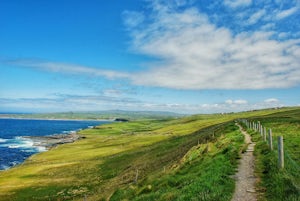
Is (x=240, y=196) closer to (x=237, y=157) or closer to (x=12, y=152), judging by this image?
(x=237, y=157)

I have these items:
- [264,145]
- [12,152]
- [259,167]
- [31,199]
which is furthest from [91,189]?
[12,152]

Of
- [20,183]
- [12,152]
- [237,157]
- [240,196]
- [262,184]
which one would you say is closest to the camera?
[240,196]

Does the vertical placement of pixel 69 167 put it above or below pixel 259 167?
below

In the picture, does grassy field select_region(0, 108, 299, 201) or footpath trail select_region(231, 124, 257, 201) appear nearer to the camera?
footpath trail select_region(231, 124, 257, 201)

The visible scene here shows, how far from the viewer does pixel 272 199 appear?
15.2 metres

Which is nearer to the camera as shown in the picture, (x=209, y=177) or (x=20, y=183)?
(x=209, y=177)

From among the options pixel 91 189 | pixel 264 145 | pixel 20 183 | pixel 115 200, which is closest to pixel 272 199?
pixel 264 145

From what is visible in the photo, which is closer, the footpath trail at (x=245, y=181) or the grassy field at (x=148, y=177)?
the footpath trail at (x=245, y=181)

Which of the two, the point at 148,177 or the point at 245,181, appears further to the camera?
the point at 148,177

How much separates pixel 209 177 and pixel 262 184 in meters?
3.53

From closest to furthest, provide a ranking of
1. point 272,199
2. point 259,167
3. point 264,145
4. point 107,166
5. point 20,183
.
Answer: point 272,199 < point 259,167 < point 264,145 < point 20,183 < point 107,166

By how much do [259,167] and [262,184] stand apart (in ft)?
16.6

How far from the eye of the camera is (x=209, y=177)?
20859 mm

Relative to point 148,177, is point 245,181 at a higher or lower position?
higher
